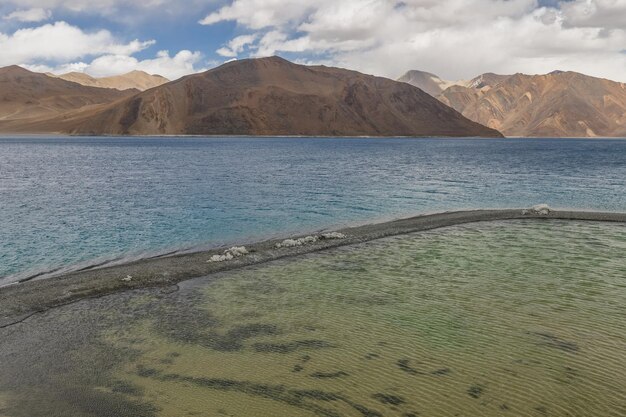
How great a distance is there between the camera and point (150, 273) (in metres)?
17.5

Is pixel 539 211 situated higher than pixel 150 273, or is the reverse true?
pixel 539 211

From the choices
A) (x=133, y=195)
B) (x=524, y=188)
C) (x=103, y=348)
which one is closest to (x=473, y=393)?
(x=103, y=348)

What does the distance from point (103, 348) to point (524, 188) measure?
44375 mm

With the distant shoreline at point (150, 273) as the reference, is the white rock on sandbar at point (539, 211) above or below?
above

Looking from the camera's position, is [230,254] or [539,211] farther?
[539,211]

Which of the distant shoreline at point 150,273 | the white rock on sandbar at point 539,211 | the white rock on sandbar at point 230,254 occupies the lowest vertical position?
the distant shoreline at point 150,273

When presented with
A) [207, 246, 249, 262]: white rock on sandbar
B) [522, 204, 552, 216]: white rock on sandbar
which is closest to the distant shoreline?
[207, 246, 249, 262]: white rock on sandbar

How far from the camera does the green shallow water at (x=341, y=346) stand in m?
8.54

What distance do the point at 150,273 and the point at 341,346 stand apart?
933 centimetres

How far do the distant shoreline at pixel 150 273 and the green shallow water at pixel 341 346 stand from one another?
0.86 m

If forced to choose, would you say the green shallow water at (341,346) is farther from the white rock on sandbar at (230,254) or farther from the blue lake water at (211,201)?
the blue lake water at (211,201)

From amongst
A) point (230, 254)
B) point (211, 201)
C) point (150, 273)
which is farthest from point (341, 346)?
point (211, 201)

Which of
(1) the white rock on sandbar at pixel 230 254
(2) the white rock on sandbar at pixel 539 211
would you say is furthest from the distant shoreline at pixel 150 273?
(2) the white rock on sandbar at pixel 539 211

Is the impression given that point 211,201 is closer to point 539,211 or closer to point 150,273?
point 150,273
